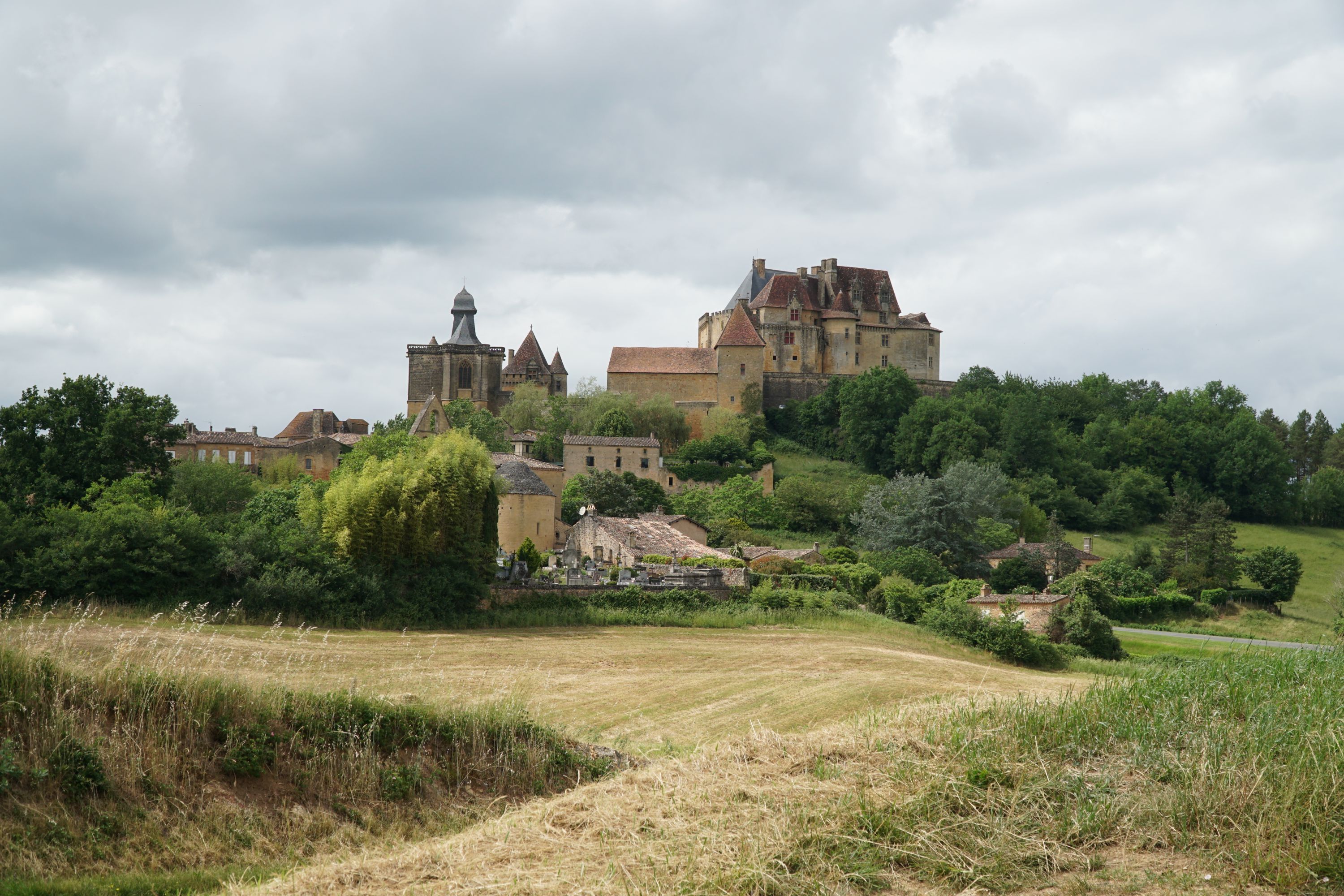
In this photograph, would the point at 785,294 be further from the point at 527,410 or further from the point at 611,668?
the point at 611,668

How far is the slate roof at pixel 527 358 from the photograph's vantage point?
315 ft

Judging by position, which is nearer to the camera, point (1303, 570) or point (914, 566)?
point (914, 566)

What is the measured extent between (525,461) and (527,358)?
38.1 metres

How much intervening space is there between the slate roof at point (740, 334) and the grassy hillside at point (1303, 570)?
26324 millimetres

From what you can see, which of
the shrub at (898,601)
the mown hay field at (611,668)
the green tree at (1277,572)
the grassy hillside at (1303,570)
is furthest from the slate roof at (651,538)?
the green tree at (1277,572)

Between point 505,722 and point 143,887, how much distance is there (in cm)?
418

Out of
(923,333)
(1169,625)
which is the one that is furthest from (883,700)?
(923,333)

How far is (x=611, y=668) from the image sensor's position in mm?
22281

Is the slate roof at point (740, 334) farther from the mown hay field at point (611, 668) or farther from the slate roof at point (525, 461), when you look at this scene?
the mown hay field at point (611, 668)

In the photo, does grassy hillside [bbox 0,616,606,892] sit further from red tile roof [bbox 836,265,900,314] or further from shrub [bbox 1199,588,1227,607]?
red tile roof [bbox 836,265,900,314]

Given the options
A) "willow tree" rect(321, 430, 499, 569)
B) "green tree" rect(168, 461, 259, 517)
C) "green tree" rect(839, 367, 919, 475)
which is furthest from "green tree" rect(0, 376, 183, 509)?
"green tree" rect(839, 367, 919, 475)

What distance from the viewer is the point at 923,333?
9069 centimetres

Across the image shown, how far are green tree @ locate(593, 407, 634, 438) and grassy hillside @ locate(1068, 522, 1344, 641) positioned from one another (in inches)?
1010

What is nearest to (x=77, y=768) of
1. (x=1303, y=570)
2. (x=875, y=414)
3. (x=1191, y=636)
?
(x=1191, y=636)
